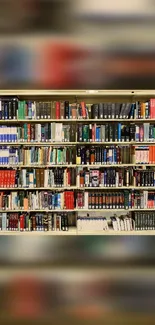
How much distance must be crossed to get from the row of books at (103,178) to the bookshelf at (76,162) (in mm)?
12

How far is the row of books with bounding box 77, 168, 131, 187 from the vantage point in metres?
3.72

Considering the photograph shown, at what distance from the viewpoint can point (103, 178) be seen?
372 cm

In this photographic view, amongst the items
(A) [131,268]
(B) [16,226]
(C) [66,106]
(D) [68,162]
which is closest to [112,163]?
(D) [68,162]

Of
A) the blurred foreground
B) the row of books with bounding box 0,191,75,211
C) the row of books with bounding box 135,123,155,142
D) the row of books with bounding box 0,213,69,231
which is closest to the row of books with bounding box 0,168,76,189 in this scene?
the row of books with bounding box 0,191,75,211

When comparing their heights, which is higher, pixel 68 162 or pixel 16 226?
pixel 68 162

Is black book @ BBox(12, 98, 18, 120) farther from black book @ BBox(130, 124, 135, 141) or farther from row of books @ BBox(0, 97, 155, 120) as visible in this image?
black book @ BBox(130, 124, 135, 141)

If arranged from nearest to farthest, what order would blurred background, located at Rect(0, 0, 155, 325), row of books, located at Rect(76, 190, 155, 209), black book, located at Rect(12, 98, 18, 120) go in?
1. blurred background, located at Rect(0, 0, 155, 325)
2. black book, located at Rect(12, 98, 18, 120)
3. row of books, located at Rect(76, 190, 155, 209)

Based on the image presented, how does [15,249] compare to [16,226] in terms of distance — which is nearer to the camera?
[15,249]

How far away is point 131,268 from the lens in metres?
0.34
